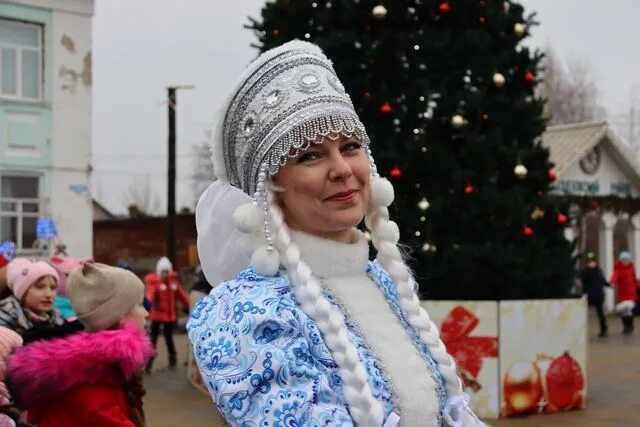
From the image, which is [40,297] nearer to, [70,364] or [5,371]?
[5,371]

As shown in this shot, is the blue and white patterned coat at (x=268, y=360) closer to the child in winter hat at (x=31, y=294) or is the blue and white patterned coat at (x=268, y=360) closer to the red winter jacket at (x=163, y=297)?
the child in winter hat at (x=31, y=294)

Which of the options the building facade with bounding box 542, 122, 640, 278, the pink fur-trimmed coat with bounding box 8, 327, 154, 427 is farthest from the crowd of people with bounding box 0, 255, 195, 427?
the building facade with bounding box 542, 122, 640, 278

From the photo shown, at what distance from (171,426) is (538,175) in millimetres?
4112

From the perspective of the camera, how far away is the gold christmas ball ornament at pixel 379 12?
26.8 ft

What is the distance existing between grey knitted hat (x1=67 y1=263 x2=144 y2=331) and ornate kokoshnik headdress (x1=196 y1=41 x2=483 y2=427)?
1.88 metres

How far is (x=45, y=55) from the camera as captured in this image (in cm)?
1892

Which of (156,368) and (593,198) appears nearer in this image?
(156,368)

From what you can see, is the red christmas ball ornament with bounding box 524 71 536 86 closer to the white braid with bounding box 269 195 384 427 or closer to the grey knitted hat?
the grey knitted hat

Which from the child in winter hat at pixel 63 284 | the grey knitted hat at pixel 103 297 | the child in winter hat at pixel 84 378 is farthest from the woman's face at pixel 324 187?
the child in winter hat at pixel 63 284

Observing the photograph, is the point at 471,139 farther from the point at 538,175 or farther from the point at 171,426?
the point at 171,426

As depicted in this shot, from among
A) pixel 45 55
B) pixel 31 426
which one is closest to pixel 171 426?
pixel 31 426

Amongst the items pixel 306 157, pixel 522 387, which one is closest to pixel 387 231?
pixel 306 157

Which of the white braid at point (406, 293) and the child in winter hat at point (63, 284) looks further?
the child in winter hat at point (63, 284)

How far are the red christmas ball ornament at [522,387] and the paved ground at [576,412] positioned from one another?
122 millimetres
